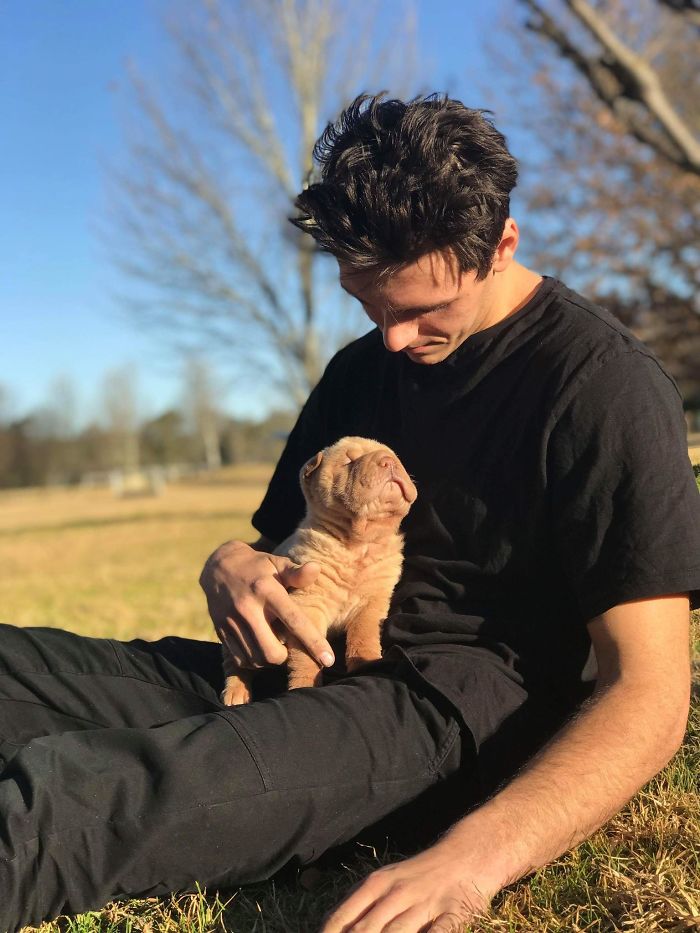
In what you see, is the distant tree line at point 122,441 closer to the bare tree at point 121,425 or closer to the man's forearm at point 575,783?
the bare tree at point 121,425

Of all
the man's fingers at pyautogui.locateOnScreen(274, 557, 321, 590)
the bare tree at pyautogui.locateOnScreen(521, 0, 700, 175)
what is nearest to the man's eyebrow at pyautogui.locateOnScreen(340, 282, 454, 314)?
the man's fingers at pyautogui.locateOnScreen(274, 557, 321, 590)

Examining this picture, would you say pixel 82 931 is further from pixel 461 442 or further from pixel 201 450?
pixel 201 450

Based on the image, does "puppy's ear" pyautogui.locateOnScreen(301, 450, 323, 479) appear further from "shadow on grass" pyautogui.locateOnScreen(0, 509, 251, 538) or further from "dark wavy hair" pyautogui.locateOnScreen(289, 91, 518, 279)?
"shadow on grass" pyautogui.locateOnScreen(0, 509, 251, 538)

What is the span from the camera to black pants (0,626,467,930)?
187 centimetres

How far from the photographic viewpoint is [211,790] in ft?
6.33

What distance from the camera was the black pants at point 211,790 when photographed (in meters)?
1.87

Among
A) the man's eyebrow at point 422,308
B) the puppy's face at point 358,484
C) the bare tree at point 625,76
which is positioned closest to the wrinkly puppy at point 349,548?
the puppy's face at point 358,484

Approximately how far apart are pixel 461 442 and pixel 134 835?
140 centimetres

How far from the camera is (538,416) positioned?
2369 millimetres

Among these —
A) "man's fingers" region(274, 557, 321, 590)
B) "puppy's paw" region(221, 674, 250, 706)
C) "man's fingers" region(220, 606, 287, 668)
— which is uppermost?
"man's fingers" region(274, 557, 321, 590)

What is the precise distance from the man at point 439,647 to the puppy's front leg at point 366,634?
7 centimetres

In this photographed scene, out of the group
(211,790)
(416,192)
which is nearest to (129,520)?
(416,192)

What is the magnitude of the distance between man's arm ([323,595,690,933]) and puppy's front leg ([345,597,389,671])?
0.76 metres

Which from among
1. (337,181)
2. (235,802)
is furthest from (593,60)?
(235,802)
